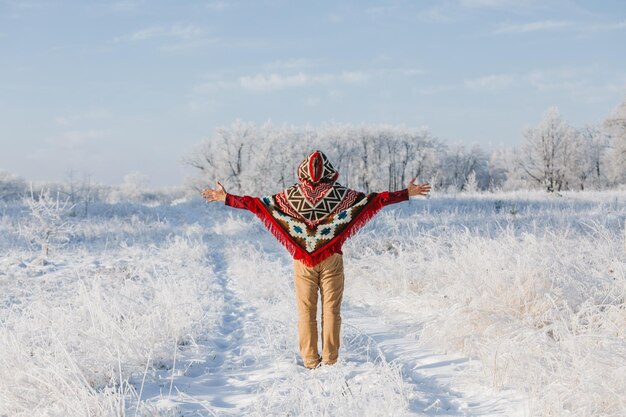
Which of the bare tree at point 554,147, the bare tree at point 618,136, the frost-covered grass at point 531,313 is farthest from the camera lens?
the bare tree at point 554,147

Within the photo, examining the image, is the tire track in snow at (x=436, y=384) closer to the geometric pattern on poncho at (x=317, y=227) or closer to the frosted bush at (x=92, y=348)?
the geometric pattern on poncho at (x=317, y=227)

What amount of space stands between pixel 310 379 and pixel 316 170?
174cm

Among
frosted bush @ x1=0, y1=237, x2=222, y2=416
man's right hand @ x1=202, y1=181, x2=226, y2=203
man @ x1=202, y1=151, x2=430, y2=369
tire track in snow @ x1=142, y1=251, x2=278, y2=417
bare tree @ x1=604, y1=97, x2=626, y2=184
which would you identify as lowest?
tire track in snow @ x1=142, y1=251, x2=278, y2=417

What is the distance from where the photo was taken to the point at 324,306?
183 inches

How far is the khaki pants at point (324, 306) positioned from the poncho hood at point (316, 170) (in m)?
0.71

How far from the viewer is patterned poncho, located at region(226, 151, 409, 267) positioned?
4.53m

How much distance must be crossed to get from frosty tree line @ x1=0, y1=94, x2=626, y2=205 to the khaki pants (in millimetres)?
39973

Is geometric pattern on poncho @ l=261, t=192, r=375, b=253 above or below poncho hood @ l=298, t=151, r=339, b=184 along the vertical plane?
below

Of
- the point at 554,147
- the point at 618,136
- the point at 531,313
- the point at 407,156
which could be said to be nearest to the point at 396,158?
the point at 407,156

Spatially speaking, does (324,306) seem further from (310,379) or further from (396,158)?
(396,158)

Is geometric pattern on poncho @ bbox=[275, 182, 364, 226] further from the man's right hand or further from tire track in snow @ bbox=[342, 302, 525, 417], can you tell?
tire track in snow @ bbox=[342, 302, 525, 417]

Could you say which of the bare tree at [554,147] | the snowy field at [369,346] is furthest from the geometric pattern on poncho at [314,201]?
the bare tree at [554,147]

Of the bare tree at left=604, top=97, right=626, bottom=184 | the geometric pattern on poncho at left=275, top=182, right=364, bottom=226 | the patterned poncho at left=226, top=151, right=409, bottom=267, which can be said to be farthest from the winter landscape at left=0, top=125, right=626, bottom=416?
the bare tree at left=604, top=97, right=626, bottom=184

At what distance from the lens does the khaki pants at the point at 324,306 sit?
15.0 feet
